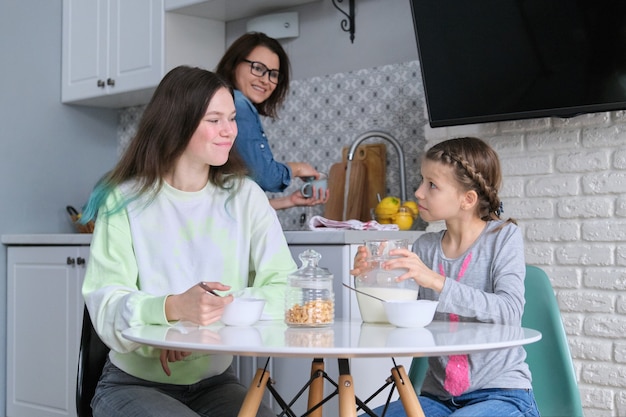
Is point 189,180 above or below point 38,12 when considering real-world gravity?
below

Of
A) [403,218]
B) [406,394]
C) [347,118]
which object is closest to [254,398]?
[406,394]

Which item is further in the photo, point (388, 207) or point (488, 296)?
point (388, 207)

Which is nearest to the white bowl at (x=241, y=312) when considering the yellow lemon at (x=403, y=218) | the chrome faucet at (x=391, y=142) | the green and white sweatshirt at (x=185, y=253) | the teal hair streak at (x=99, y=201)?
the green and white sweatshirt at (x=185, y=253)

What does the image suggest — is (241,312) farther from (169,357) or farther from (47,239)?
(47,239)

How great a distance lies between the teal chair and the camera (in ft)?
6.46

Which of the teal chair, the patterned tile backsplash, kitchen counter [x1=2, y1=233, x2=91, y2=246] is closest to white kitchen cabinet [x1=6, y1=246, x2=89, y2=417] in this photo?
kitchen counter [x1=2, y1=233, x2=91, y2=246]

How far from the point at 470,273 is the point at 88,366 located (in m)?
0.88

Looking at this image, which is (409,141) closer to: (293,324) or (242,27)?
(242,27)

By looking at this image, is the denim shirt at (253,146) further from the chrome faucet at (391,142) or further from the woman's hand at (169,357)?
the woman's hand at (169,357)

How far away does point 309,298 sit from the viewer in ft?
5.29

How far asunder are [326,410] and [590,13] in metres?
1.40

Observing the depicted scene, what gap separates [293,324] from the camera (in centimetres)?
162

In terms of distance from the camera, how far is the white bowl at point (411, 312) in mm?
1575

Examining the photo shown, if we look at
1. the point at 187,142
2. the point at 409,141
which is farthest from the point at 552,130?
the point at 187,142
